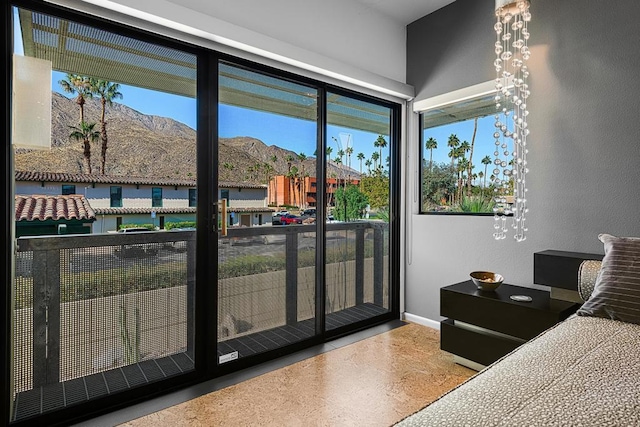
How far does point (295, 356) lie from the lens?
2705mm

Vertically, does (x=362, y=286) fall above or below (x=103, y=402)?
above

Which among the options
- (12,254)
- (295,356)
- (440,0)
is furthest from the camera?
(440,0)

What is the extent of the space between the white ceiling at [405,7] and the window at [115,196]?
7.98ft

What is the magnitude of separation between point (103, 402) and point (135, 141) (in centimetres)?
151

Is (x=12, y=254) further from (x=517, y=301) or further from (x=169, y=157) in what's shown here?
(x=517, y=301)

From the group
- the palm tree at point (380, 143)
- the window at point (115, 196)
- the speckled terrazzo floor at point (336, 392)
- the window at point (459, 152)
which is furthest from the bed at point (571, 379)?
the palm tree at point (380, 143)

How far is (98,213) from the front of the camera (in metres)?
2.00

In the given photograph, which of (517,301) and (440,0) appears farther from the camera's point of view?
(440,0)

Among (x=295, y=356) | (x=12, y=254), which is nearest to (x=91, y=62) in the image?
(x=12, y=254)

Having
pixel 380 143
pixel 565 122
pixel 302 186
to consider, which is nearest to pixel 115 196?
pixel 302 186

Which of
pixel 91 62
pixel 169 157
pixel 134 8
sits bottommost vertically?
pixel 169 157

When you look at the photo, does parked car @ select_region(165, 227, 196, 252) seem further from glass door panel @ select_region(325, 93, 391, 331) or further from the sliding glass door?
glass door panel @ select_region(325, 93, 391, 331)

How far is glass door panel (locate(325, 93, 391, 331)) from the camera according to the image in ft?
10.1

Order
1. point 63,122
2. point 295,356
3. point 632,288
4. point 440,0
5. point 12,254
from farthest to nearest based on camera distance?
point 440,0, point 295,356, point 63,122, point 12,254, point 632,288
